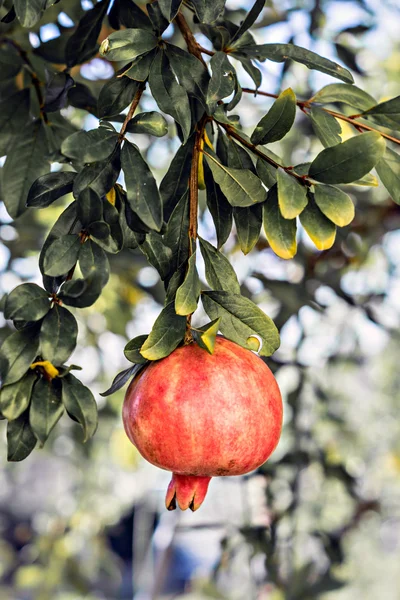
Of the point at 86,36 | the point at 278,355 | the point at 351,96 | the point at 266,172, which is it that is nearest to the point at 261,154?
the point at 266,172

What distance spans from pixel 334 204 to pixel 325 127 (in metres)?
0.07

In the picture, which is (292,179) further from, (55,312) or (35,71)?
(35,71)

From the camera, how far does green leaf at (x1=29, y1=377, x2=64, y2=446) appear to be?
0.41 meters

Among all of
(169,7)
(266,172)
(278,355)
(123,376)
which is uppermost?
(169,7)

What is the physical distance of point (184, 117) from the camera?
0.40 metres

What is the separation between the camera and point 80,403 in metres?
0.42

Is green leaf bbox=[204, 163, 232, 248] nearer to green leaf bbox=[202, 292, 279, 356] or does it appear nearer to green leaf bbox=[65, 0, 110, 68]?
green leaf bbox=[202, 292, 279, 356]

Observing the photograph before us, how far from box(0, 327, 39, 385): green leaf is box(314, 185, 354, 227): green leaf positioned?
0.19 metres

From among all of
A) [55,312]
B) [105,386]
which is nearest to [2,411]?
[55,312]

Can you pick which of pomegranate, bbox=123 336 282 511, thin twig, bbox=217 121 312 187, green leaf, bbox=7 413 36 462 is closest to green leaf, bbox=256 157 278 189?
thin twig, bbox=217 121 312 187

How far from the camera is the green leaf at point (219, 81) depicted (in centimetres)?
40

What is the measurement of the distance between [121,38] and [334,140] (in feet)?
0.50

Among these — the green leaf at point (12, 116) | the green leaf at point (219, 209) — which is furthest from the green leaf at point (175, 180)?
the green leaf at point (12, 116)

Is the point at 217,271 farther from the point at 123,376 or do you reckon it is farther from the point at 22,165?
the point at 22,165
